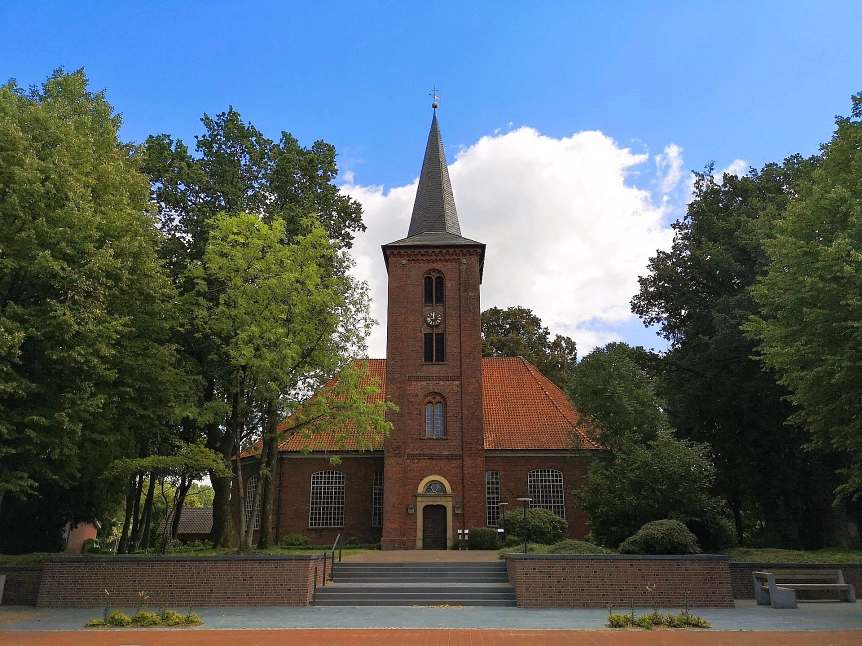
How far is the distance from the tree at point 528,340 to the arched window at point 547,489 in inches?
553

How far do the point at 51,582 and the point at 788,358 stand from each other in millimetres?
19434

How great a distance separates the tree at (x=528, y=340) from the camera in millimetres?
47000

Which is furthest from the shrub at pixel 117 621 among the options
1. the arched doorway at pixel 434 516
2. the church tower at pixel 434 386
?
the arched doorway at pixel 434 516

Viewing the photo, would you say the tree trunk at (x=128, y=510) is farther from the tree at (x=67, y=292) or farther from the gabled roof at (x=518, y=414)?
the tree at (x=67, y=292)

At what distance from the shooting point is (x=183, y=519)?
2302 inches

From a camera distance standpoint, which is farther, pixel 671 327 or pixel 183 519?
pixel 183 519

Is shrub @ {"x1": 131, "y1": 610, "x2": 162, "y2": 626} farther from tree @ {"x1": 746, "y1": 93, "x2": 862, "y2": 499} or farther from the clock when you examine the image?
the clock

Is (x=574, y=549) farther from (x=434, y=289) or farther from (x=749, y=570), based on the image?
(x=434, y=289)

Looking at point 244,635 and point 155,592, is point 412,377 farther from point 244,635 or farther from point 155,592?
point 244,635

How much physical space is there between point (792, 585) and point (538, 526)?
11994mm

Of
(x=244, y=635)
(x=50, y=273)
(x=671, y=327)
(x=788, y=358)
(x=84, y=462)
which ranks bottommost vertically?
(x=244, y=635)

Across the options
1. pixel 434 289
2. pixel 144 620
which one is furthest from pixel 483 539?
pixel 144 620

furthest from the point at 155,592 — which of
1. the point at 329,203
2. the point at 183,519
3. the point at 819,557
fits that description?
the point at 183,519

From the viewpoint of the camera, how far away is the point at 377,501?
34.1 metres
